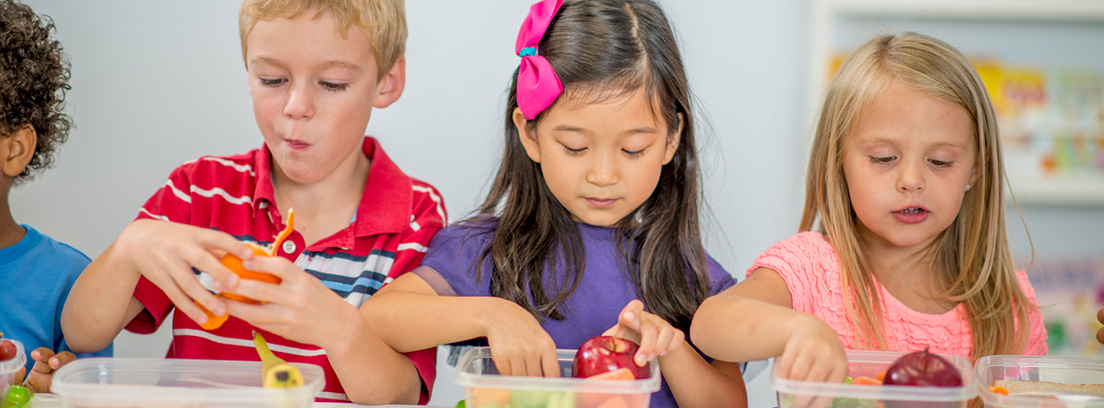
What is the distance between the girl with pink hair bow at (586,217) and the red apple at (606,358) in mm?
136

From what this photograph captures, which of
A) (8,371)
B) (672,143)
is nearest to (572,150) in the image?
(672,143)

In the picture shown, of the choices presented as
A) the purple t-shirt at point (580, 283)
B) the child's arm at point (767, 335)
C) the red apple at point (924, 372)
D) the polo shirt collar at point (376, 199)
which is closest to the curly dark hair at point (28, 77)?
the polo shirt collar at point (376, 199)

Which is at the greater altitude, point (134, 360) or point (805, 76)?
point (805, 76)

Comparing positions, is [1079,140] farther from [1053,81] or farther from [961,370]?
[961,370]

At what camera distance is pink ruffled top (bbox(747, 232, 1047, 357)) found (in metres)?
1.33

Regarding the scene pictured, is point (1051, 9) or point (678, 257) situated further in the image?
point (1051, 9)

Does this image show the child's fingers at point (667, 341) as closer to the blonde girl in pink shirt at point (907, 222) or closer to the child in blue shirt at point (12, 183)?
the blonde girl in pink shirt at point (907, 222)

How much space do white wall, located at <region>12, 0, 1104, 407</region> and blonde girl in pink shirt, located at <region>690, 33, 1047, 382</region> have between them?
0.54 meters

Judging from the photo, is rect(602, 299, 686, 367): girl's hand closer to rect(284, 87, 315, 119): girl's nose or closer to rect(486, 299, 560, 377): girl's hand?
rect(486, 299, 560, 377): girl's hand

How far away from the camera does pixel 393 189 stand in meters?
1.47

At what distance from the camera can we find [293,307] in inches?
39.4

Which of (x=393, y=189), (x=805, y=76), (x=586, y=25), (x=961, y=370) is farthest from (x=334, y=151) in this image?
(x=805, y=76)

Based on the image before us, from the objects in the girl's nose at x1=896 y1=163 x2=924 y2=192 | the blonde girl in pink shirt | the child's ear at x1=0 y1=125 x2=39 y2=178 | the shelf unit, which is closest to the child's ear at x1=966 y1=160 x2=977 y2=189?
the blonde girl in pink shirt

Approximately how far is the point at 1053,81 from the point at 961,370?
1703 mm
